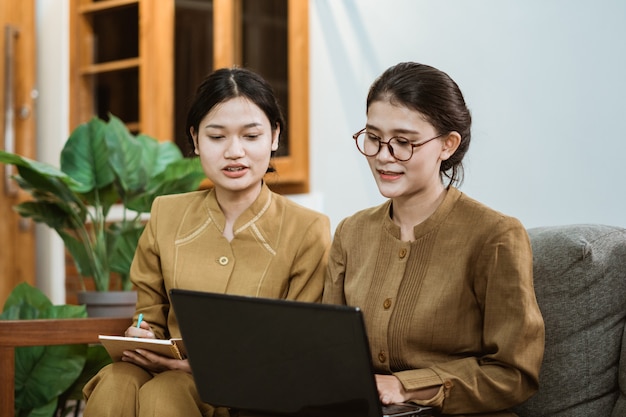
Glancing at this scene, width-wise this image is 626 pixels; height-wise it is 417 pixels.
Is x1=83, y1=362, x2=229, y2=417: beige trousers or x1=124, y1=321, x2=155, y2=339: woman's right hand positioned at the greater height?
x1=124, y1=321, x2=155, y2=339: woman's right hand

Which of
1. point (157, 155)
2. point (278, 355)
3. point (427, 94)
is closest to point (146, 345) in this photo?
point (278, 355)

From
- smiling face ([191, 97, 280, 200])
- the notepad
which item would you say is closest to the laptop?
the notepad

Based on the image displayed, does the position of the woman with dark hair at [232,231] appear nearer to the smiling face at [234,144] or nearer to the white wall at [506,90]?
the smiling face at [234,144]

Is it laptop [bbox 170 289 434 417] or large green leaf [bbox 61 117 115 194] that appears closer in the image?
laptop [bbox 170 289 434 417]

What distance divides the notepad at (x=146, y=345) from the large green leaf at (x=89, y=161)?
1317 millimetres

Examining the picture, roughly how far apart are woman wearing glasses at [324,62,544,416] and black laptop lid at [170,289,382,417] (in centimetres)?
18

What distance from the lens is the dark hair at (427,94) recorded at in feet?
5.66

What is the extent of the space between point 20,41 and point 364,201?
7.48 ft

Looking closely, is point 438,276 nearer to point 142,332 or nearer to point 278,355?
point 278,355

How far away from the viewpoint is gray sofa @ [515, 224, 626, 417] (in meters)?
1.78

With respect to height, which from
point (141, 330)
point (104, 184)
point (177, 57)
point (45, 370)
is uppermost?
point (177, 57)

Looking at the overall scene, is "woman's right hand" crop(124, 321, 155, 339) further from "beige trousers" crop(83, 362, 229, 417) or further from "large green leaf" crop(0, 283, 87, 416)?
"large green leaf" crop(0, 283, 87, 416)

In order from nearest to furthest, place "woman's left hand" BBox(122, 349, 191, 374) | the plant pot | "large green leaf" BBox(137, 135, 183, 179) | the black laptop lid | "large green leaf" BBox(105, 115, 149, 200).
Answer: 1. the black laptop lid
2. "woman's left hand" BBox(122, 349, 191, 374)
3. the plant pot
4. "large green leaf" BBox(105, 115, 149, 200)
5. "large green leaf" BBox(137, 135, 183, 179)

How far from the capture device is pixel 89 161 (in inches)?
125
